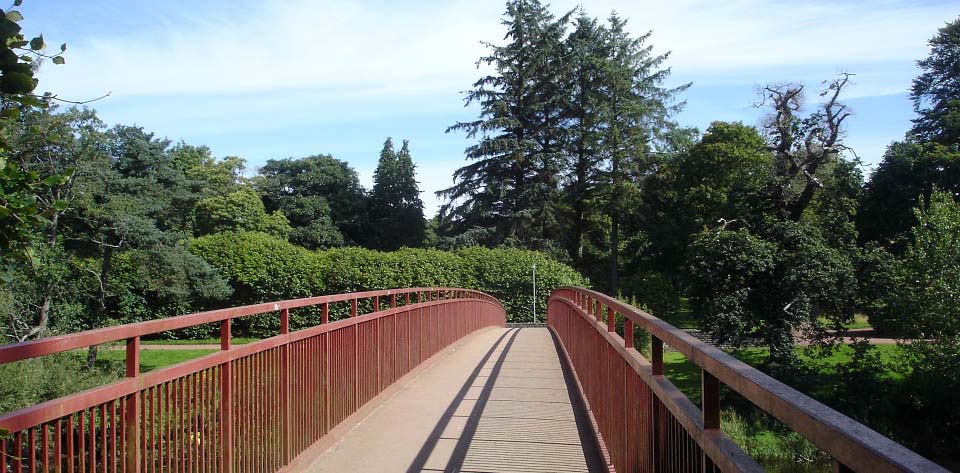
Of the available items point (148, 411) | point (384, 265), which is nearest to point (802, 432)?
point (148, 411)

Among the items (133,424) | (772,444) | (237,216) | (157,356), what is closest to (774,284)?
(772,444)

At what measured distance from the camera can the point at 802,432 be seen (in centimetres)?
172

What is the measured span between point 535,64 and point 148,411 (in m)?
50.3

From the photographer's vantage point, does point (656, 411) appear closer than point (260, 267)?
Yes

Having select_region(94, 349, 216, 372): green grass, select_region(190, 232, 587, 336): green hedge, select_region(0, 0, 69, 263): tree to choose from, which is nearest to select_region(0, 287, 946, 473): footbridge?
select_region(0, 0, 69, 263): tree

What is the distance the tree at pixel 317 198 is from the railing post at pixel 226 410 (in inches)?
Result: 2167

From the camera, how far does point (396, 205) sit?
64562 mm

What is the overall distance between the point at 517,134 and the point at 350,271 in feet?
70.7

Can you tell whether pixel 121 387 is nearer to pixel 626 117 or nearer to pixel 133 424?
pixel 133 424

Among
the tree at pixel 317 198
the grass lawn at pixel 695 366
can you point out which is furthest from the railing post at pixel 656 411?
the tree at pixel 317 198

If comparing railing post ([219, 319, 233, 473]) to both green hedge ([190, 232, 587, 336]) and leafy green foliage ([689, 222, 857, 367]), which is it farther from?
green hedge ([190, 232, 587, 336])

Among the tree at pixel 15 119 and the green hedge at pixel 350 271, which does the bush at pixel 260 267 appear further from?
the tree at pixel 15 119

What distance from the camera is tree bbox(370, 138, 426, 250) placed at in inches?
2436

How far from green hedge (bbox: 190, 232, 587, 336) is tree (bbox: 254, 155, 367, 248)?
22886 millimetres
